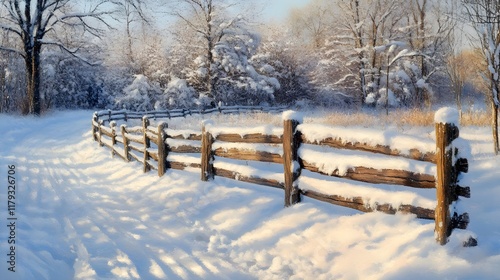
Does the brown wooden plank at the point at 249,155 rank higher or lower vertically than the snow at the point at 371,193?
higher

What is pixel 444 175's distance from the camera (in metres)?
3.68

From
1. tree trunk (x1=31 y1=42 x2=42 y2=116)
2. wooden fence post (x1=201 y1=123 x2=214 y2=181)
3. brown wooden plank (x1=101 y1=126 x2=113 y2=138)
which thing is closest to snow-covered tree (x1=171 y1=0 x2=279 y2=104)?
tree trunk (x1=31 y1=42 x2=42 y2=116)

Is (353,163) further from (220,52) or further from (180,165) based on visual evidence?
(220,52)

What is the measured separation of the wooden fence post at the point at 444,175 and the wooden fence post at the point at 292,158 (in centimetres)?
213

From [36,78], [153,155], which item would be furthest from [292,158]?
[36,78]

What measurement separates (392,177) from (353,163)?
0.55 metres

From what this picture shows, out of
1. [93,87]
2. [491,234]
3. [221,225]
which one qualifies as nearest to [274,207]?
[221,225]

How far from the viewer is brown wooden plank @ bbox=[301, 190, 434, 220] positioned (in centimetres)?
398

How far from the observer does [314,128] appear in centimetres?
522

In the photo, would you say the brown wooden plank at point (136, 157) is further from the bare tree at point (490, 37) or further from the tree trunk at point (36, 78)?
the tree trunk at point (36, 78)

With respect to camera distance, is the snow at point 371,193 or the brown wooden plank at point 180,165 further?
the brown wooden plank at point 180,165

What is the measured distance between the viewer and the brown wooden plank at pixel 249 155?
235 inches

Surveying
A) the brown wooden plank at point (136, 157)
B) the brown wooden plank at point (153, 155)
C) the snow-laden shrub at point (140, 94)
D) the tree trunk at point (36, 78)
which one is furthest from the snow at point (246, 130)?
the snow-laden shrub at point (140, 94)

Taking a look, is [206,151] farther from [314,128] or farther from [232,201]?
[314,128]
